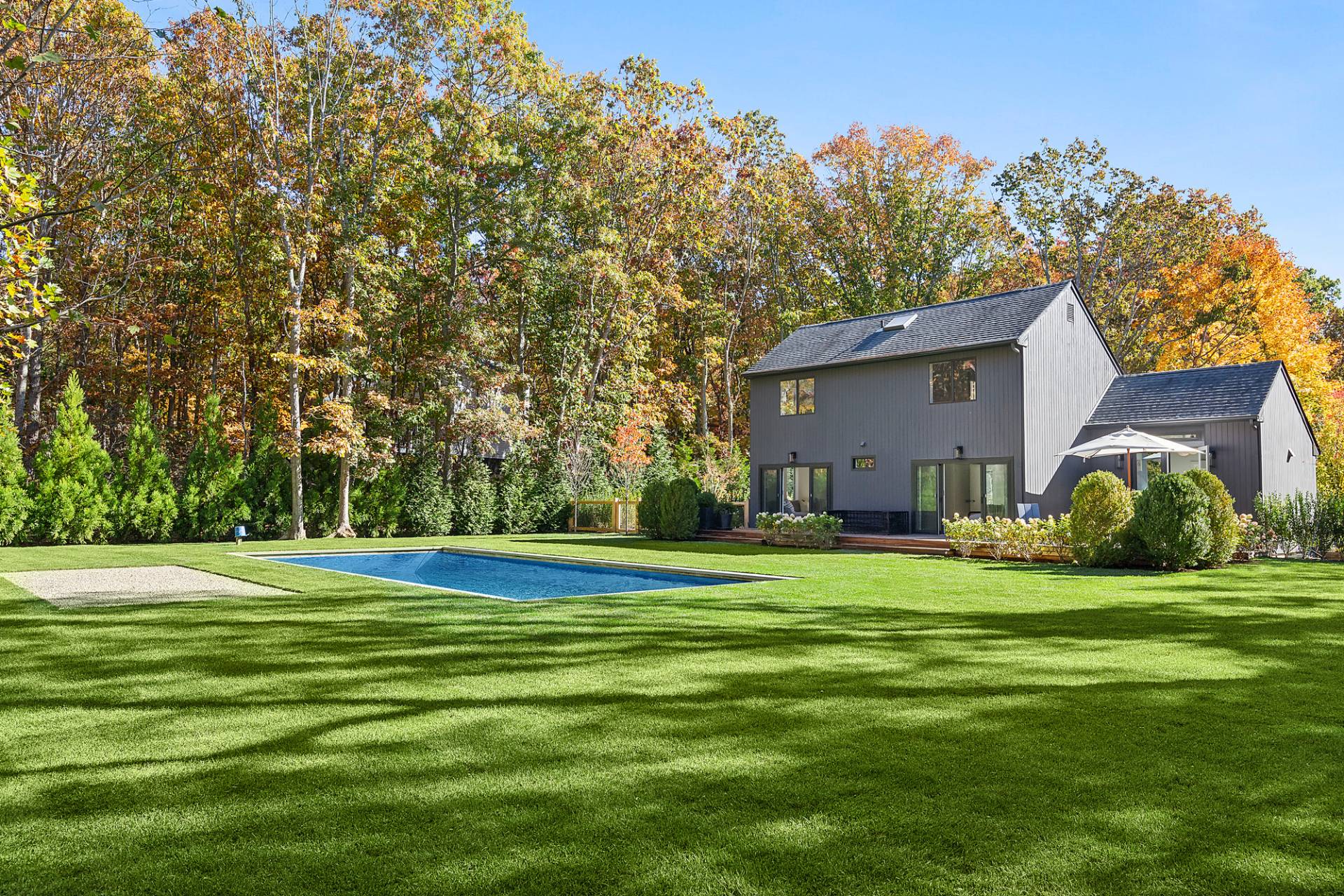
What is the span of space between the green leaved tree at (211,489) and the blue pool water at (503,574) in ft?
19.3

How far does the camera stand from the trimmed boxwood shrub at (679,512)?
2166 centimetres

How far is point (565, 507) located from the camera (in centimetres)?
2609

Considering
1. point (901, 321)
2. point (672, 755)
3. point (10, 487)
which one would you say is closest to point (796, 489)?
point (901, 321)

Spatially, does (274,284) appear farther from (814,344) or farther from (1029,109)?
(1029,109)

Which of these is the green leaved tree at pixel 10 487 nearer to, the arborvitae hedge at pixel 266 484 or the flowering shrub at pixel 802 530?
the arborvitae hedge at pixel 266 484

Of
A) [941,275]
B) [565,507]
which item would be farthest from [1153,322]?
[565,507]

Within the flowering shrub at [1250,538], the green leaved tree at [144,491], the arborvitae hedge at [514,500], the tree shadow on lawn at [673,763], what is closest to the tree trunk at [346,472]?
the green leaved tree at [144,491]

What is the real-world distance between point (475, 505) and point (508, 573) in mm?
10713

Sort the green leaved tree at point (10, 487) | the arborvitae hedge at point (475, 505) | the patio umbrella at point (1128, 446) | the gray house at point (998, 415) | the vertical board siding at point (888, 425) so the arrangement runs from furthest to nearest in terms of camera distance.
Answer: the arborvitae hedge at point (475, 505), the vertical board siding at point (888, 425), the gray house at point (998, 415), the green leaved tree at point (10, 487), the patio umbrella at point (1128, 446)

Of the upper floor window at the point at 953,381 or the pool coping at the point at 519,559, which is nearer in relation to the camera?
the pool coping at the point at 519,559

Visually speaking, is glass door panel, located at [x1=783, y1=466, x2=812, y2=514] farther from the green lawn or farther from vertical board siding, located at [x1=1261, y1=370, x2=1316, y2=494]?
the green lawn

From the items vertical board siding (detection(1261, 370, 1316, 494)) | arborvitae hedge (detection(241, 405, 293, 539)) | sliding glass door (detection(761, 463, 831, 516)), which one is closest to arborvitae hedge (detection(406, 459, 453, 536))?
arborvitae hedge (detection(241, 405, 293, 539))

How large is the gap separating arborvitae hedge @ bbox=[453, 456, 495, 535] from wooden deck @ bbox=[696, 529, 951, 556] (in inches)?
284

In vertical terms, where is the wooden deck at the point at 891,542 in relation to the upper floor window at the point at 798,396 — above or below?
below
